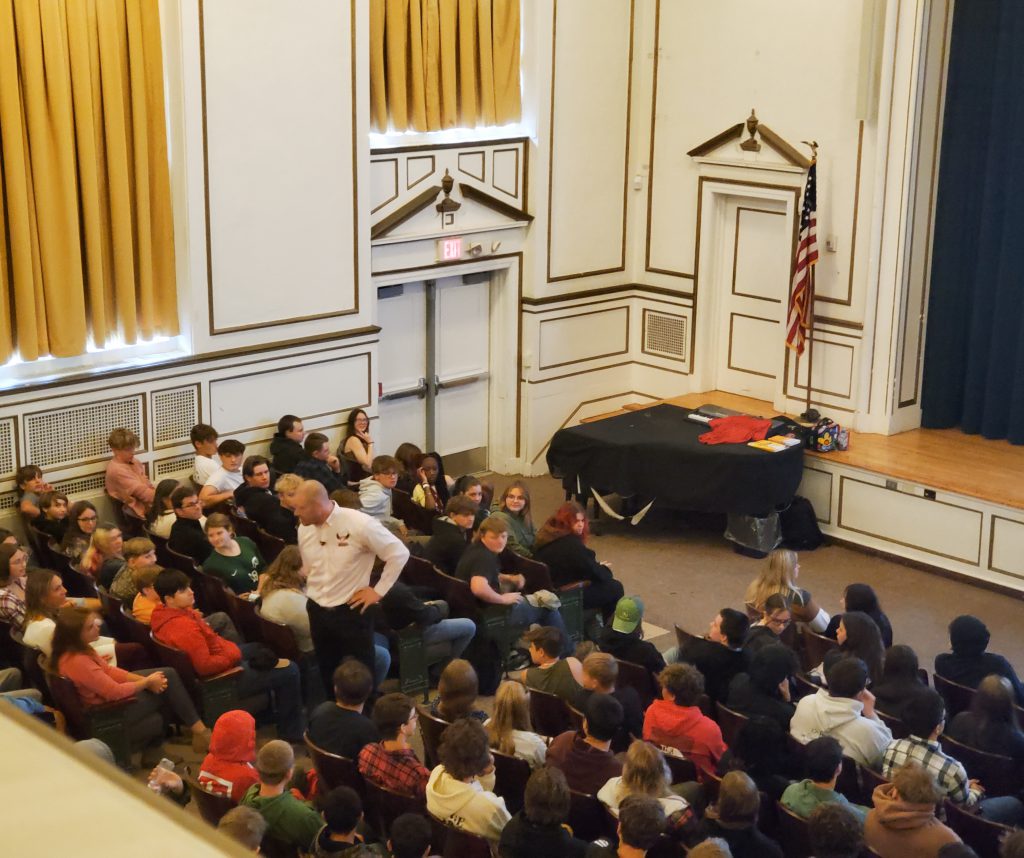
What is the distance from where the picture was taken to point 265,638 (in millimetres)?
6203

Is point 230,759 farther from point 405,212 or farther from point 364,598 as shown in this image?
point 405,212

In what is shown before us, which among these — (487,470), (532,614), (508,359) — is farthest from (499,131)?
(532,614)

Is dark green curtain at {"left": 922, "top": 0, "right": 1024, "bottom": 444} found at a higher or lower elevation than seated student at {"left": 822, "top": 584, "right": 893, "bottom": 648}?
higher

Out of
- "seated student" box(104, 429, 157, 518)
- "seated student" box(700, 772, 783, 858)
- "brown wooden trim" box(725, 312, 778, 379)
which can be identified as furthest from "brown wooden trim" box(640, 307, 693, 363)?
"seated student" box(700, 772, 783, 858)

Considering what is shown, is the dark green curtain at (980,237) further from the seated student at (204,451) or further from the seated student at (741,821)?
the seated student at (741,821)

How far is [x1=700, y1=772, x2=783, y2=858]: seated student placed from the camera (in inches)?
159

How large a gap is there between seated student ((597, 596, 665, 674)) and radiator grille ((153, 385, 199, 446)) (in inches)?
149

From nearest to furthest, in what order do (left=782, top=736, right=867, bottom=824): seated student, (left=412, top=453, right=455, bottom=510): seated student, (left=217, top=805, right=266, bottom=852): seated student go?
(left=217, top=805, right=266, bottom=852): seated student → (left=782, top=736, right=867, bottom=824): seated student → (left=412, top=453, right=455, bottom=510): seated student

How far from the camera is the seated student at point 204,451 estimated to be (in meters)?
8.24

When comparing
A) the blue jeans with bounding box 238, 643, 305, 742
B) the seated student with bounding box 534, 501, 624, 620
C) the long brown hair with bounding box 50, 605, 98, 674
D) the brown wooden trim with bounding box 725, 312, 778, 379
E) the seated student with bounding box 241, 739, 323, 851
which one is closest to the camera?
the seated student with bounding box 241, 739, 323, 851

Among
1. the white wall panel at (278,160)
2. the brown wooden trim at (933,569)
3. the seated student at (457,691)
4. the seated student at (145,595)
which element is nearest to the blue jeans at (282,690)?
the seated student at (145,595)

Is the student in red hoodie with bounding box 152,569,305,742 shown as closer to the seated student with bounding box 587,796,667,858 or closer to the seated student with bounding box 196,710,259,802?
the seated student with bounding box 196,710,259,802

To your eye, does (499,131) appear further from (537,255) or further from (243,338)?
(243,338)

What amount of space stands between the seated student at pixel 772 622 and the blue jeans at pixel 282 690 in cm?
197
